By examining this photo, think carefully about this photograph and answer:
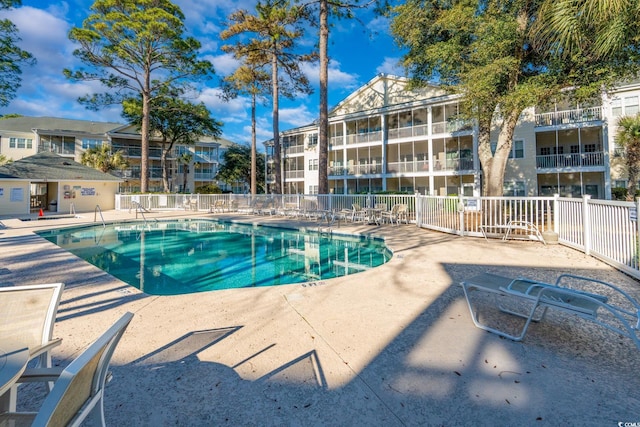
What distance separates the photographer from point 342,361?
2.49 meters

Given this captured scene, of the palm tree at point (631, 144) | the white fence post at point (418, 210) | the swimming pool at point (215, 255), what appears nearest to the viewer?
the swimming pool at point (215, 255)

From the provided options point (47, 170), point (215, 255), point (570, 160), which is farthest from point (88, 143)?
point (570, 160)

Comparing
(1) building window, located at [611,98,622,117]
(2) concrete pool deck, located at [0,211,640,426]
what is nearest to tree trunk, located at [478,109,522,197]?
(2) concrete pool deck, located at [0,211,640,426]

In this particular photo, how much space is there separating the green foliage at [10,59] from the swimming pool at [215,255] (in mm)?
11029

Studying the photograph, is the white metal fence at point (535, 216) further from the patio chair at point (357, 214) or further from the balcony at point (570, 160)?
the balcony at point (570, 160)

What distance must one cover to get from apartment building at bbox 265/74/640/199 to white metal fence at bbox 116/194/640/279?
296 inches

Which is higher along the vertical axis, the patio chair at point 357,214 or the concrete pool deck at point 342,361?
the patio chair at point 357,214

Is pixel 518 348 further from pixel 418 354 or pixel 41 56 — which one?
pixel 41 56

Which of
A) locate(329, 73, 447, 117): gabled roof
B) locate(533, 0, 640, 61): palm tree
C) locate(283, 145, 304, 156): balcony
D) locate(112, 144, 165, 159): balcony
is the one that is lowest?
locate(533, 0, 640, 61): palm tree

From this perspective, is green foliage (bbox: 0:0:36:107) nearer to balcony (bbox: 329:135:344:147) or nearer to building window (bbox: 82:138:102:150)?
building window (bbox: 82:138:102:150)

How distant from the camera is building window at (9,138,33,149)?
30.5 meters

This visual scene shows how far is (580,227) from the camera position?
6.70 meters

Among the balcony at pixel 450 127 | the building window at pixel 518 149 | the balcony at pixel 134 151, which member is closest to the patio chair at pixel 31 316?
the balcony at pixel 450 127

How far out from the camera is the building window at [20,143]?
3052 cm
